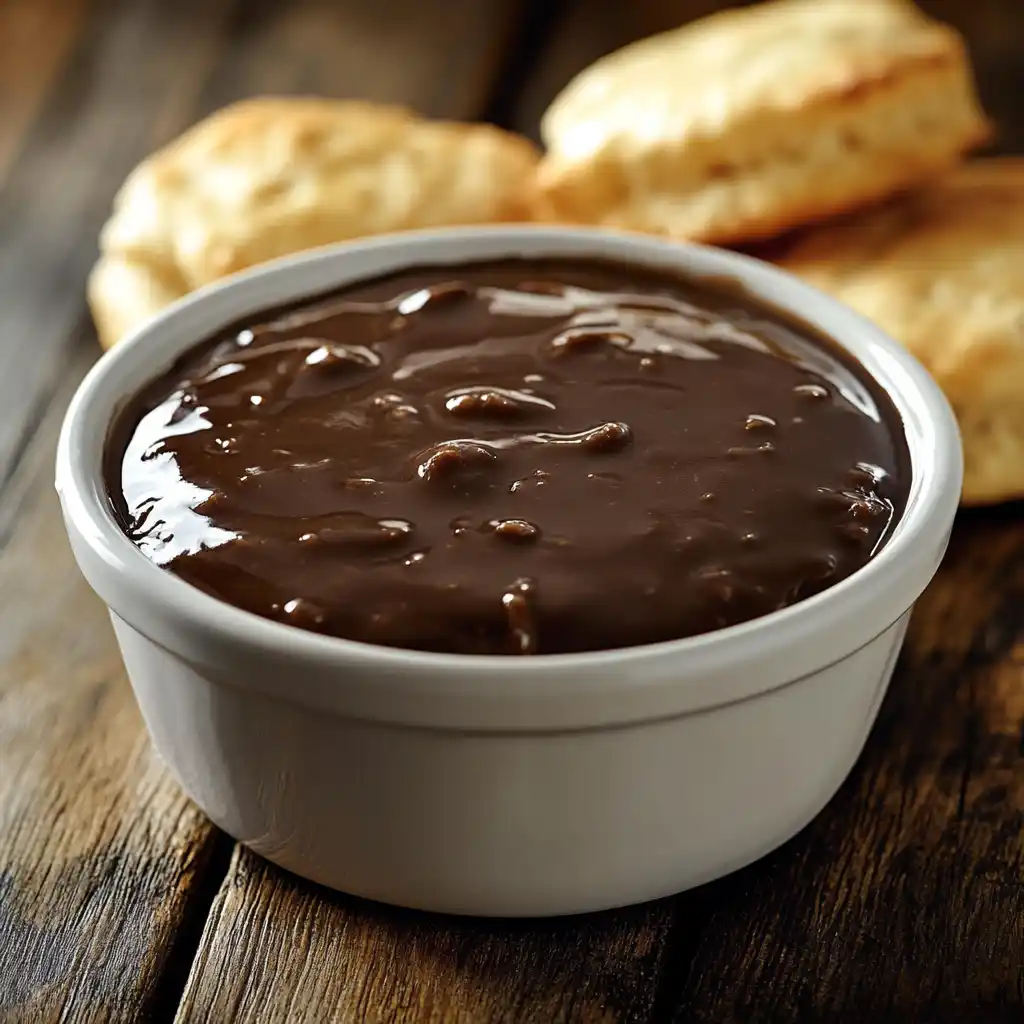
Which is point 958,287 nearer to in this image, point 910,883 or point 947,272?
point 947,272

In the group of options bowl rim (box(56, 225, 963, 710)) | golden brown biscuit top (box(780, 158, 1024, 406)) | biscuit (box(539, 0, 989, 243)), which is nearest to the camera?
bowl rim (box(56, 225, 963, 710))

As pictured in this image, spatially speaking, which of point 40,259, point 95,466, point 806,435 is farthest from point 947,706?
point 40,259

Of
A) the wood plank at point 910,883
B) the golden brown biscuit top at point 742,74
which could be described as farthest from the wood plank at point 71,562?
the golden brown biscuit top at point 742,74

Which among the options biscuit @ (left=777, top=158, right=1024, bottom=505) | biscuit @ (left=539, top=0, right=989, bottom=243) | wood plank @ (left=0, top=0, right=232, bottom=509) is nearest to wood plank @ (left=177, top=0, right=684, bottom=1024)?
biscuit @ (left=777, top=158, right=1024, bottom=505)

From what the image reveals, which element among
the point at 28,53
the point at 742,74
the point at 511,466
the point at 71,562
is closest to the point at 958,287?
the point at 742,74

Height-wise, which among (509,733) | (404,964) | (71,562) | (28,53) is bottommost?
(28,53)

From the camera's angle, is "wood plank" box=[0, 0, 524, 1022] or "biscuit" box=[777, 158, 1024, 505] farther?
"biscuit" box=[777, 158, 1024, 505]

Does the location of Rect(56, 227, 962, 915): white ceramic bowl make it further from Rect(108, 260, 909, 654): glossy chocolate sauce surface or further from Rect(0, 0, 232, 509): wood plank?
Rect(0, 0, 232, 509): wood plank
